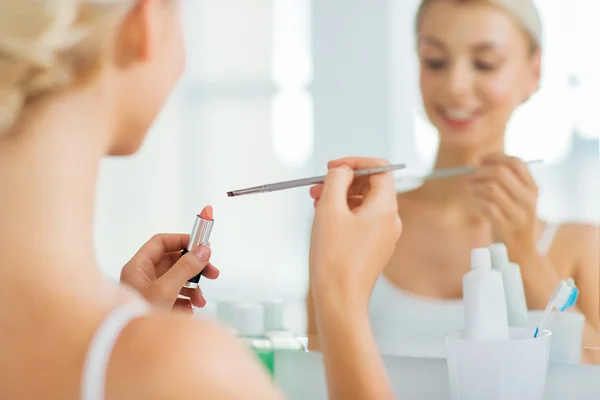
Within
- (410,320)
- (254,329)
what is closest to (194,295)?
(254,329)

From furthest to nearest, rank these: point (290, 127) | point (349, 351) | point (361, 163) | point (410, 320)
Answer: point (290, 127)
point (410, 320)
point (361, 163)
point (349, 351)

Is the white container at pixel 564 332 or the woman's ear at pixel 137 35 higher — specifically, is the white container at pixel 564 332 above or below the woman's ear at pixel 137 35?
below

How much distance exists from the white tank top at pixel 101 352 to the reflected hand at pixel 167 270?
0.31 metres

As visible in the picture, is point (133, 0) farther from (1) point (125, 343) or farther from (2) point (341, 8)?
(2) point (341, 8)

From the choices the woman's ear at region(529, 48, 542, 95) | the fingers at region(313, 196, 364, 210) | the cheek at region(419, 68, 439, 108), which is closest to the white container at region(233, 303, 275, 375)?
the fingers at region(313, 196, 364, 210)

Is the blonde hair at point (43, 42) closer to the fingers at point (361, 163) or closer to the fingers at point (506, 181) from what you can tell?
the fingers at point (361, 163)

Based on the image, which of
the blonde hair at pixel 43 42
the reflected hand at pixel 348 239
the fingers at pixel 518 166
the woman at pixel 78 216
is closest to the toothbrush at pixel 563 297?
the fingers at pixel 518 166

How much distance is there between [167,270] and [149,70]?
1.23ft

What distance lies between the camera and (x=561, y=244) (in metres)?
0.85

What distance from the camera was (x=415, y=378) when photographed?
950 mm

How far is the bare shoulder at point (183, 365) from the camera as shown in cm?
46

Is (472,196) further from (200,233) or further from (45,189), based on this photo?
(45,189)

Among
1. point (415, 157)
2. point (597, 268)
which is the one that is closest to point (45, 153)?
point (415, 157)

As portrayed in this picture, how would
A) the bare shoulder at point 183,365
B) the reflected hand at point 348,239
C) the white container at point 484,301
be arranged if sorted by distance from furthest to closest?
the white container at point 484,301
the reflected hand at point 348,239
the bare shoulder at point 183,365
